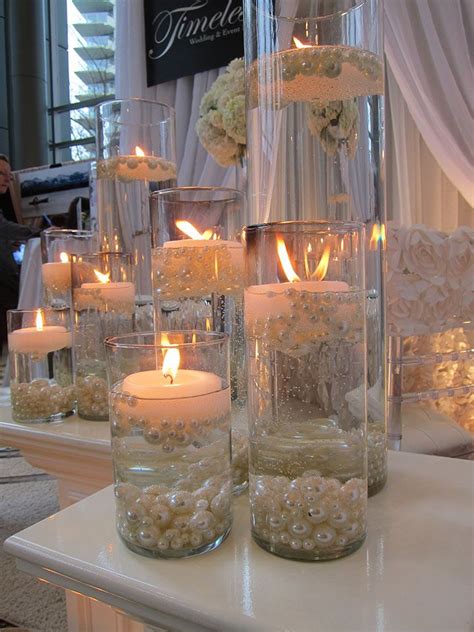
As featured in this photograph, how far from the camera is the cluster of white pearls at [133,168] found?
897mm

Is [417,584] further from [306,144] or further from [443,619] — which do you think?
[306,144]

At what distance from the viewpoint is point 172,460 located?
38cm

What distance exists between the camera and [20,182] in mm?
2791

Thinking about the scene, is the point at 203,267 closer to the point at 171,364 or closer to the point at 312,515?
the point at 171,364

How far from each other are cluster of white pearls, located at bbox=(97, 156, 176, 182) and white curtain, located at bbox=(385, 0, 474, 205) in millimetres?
917

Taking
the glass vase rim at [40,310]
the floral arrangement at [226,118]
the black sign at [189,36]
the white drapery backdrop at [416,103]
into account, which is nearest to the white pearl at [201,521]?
the glass vase rim at [40,310]

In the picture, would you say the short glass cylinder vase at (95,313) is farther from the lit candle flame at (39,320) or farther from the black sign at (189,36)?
the black sign at (189,36)

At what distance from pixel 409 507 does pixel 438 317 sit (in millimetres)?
574

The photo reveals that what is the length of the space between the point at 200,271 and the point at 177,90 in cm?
192

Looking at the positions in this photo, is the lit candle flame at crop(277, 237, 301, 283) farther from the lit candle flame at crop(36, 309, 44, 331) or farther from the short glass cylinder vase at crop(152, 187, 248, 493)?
the lit candle flame at crop(36, 309, 44, 331)

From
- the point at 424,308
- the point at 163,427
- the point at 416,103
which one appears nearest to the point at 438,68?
the point at 416,103

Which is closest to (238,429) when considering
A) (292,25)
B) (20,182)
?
(292,25)

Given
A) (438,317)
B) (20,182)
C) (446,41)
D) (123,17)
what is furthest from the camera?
(20,182)

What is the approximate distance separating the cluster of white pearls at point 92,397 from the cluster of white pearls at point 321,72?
460 mm
